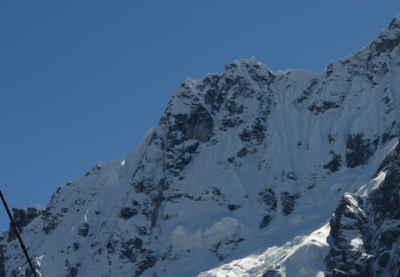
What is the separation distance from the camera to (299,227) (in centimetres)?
18600

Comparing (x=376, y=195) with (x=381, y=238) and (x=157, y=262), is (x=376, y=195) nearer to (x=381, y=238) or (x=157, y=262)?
(x=381, y=238)

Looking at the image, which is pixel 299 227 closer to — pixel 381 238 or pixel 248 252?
pixel 248 252

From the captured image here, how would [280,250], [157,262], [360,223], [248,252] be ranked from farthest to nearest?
[157,262]
[248,252]
[280,250]
[360,223]

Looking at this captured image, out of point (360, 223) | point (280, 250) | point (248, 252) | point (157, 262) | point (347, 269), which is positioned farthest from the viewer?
point (157, 262)

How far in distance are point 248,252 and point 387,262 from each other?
55.2 metres

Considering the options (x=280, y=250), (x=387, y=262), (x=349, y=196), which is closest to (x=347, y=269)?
Answer: (x=387, y=262)

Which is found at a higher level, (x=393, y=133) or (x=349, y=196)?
(x=393, y=133)

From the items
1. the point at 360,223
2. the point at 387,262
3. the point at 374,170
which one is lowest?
the point at 387,262

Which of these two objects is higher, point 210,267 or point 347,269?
point 210,267

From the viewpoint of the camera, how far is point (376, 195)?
156625mm

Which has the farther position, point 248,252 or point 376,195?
point 248,252

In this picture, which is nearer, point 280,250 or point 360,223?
point 360,223

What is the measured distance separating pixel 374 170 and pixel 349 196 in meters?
38.1

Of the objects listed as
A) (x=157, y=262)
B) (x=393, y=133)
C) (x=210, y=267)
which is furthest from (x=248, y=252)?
(x=393, y=133)
